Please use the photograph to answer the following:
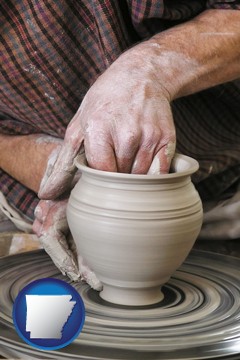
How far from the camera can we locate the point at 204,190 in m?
1.92

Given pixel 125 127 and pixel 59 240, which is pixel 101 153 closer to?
pixel 125 127

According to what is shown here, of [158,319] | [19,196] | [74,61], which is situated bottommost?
[19,196]

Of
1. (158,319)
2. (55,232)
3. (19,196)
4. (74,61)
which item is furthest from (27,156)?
(158,319)

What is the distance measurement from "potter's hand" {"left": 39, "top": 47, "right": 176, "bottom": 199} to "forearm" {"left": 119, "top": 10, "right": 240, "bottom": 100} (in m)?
0.06

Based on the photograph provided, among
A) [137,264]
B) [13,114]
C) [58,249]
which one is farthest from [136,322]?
[13,114]

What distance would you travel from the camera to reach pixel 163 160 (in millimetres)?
1295

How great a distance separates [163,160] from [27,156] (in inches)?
27.6

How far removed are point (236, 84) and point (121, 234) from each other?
81 cm

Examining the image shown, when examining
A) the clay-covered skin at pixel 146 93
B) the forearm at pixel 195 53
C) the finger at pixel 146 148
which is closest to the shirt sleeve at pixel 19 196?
the clay-covered skin at pixel 146 93

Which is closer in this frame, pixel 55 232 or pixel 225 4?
pixel 55 232

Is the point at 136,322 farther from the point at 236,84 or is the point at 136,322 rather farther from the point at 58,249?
the point at 236,84

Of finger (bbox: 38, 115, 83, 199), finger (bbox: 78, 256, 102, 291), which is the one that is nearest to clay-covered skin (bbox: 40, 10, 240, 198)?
finger (bbox: 38, 115, 83, 199)

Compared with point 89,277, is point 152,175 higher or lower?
higher

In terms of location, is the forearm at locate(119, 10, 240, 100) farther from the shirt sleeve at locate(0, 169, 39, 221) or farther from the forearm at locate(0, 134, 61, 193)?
the shirt sleeve at locate(0, 169, 39, 221)
